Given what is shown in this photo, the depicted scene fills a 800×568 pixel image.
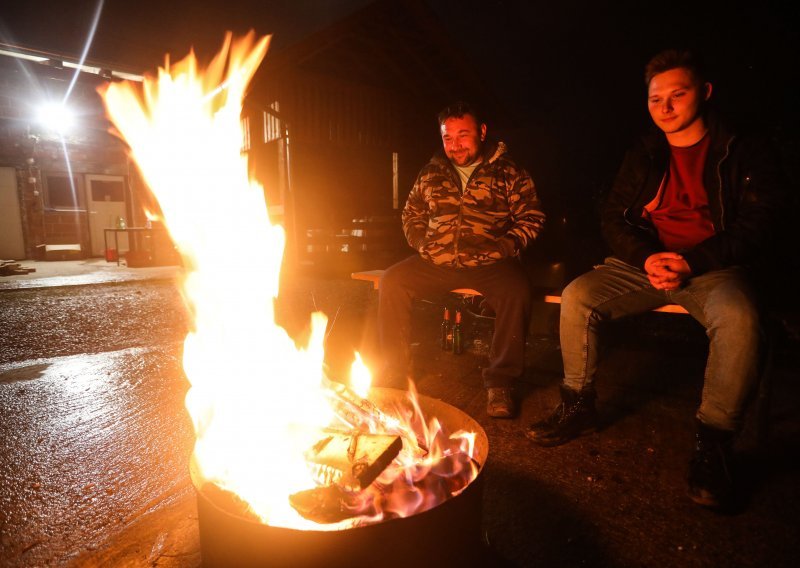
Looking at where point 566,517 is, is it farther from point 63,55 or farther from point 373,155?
point 63,55

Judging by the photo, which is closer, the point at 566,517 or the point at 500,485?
the point at 566,517

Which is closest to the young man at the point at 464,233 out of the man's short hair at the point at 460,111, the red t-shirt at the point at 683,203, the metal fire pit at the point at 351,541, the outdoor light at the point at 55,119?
the man's short hair at the point at 460,111

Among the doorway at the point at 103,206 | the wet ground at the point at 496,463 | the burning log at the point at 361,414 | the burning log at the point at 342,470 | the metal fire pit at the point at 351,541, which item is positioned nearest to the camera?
the metal fire pit at the point at 351,541

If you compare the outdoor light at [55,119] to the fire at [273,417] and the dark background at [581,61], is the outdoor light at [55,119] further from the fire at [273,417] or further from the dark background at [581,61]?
the fire at [273,417]

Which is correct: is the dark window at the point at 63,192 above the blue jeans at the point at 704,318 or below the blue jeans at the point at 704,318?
above

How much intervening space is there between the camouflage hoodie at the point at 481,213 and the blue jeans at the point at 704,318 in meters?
0.71

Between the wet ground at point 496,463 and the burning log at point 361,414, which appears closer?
the wet ground at point 496,463

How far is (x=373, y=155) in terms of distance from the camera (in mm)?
9938

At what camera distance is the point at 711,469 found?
84.0 inches

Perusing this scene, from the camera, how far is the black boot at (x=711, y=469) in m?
2.06

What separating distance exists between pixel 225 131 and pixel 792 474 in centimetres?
795

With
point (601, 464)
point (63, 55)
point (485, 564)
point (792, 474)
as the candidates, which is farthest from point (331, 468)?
point (63, 55)

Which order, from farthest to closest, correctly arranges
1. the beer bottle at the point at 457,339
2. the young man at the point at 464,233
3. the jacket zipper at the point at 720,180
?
→ the beer bottle at the point at 457,339 < the young man at the point at 464,233 < the jacket zipper at the point at 720,180

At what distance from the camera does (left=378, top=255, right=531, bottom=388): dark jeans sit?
10.4 ft
